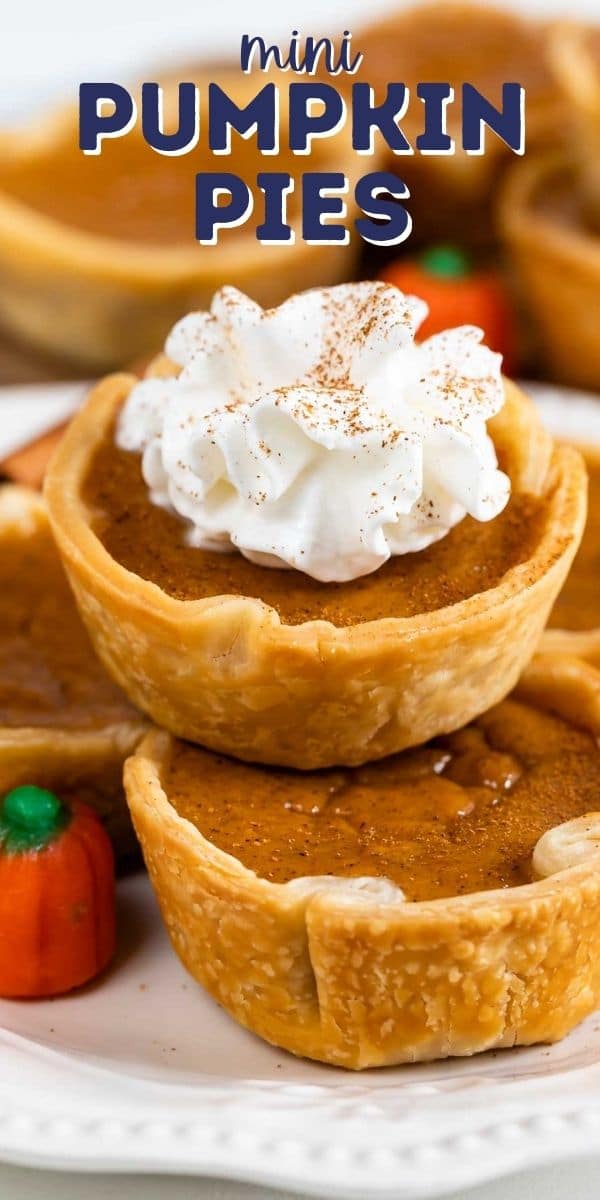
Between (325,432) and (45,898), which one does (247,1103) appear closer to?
(45,898)

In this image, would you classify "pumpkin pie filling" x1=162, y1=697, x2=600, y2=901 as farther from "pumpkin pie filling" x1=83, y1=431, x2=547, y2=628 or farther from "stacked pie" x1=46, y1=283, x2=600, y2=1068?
"pumpkin pie filling" x1=83, y1=431, x2=547, y2=628

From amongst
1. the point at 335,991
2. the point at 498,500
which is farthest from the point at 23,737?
the point at 498,500

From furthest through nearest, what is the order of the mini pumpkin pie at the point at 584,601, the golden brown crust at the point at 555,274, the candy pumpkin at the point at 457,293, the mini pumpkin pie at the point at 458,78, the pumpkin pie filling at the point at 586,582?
the mini pumpkin pie at the point at 458,78, the candy pumpkin at the point at 457,293, the golden brown crust at the point at 555,274, the pumpkin pie filling at the point at 586,582, the mini pumpkin pie at the point at 584,601

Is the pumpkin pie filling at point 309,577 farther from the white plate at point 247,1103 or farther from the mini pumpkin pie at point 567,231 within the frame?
the mini pumpkin pie at point 567,231

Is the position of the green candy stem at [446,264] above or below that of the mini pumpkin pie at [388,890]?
above

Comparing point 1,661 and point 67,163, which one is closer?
point 1,661

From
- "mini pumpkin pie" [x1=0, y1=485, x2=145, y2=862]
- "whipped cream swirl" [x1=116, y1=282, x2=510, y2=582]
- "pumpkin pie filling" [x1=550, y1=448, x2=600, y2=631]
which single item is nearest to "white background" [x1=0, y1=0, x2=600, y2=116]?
"pumpkin pie filling" [x1=550, y1=448, x2=600, y2=631]

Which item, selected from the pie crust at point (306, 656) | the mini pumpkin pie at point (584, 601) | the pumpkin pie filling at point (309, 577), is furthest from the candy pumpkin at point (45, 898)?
the mini pumpkin pie at point (584, 601)

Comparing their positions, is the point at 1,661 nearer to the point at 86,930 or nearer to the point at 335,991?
the point at 86,930
